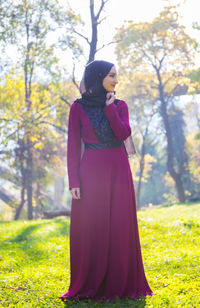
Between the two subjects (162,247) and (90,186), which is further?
(162,247)

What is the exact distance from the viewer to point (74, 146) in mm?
4012

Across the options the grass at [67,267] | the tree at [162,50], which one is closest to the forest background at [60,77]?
the tree at [162,50]

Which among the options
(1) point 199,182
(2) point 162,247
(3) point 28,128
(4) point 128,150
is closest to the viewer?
(4) point 128,150

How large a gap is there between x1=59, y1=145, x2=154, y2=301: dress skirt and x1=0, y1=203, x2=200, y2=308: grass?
0.58 feet

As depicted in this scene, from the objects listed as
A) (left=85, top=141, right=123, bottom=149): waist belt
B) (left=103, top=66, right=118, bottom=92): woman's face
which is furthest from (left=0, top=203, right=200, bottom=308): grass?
(left=103, top=66, right=118, bottom=92): woman's face

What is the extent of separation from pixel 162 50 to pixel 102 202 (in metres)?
21.4

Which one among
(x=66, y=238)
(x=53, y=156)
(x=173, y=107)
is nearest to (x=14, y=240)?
(x=66, y=238)

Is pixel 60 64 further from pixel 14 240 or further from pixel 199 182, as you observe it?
pixel 199 182

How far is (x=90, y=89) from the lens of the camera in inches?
157

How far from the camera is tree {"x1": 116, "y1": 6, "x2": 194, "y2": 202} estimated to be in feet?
73.4

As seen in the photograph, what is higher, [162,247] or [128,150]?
[128,150]

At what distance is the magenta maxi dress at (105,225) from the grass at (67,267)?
18cm

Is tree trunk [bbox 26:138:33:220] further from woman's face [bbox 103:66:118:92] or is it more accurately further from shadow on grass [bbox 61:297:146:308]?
shadow on grass [bbox 61:297:146:308]

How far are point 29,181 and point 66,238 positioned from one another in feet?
39.9
